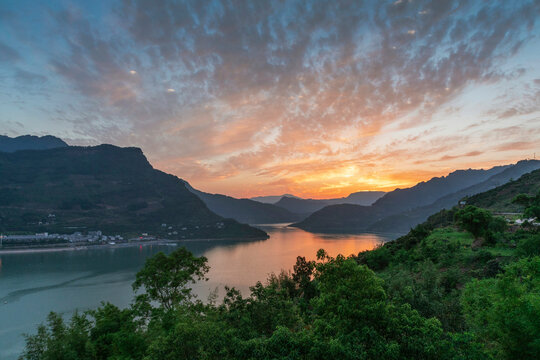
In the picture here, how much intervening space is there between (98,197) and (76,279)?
114m

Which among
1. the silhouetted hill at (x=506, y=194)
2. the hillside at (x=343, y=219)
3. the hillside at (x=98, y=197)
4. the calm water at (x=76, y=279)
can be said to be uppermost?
the hillside at (x=98, y=197)

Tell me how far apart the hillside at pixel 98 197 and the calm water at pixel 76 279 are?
4228 cm

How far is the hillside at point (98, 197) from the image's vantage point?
119125mm

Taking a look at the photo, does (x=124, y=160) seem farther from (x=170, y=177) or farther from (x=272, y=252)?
(x=272, y=252)

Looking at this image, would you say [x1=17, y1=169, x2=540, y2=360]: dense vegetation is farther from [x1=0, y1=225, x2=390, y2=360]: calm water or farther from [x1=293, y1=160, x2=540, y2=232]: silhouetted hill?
[x1=293, y1=160, x2=540, y2=232]: silhouetted hill

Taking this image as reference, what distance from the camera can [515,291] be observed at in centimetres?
798

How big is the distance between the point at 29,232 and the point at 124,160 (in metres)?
96.5

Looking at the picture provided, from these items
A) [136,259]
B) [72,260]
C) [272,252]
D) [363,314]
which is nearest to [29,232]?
[72,260]

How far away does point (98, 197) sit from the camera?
148750mm

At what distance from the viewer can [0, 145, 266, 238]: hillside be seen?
119 metres

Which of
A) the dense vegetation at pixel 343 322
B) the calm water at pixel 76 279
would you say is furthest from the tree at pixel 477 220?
the calm water at pixel 76 279

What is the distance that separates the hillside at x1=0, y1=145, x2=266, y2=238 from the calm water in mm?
42285

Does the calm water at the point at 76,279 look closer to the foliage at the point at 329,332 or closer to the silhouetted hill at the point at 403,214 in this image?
the foliage at the point at 329,332

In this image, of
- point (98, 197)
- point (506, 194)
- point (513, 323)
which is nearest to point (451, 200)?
point (506, 194)
